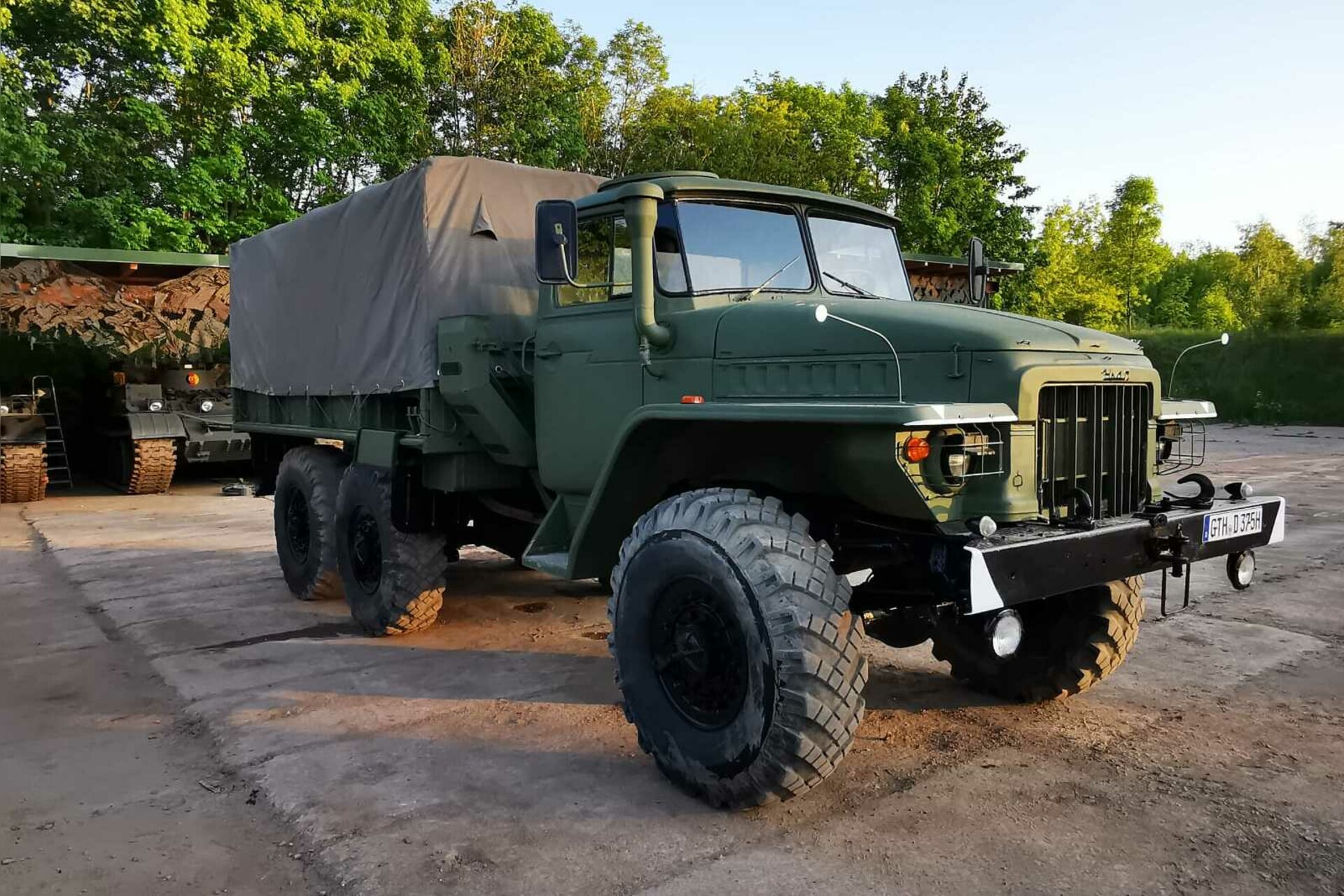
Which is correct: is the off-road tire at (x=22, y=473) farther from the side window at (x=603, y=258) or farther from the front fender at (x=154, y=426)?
the side window at (x=603, y=258)

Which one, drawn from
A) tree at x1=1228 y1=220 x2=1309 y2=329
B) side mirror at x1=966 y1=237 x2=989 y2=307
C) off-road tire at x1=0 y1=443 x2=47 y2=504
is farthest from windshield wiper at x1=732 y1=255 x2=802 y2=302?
tree at x1=1228 y1=220 x2=1309 y2=329

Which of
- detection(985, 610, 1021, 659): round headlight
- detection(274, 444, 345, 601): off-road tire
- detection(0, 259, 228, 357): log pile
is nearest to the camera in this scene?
detection(985, 610, 1021, 659): round headlight

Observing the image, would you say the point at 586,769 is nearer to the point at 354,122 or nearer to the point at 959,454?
the point at 959,454

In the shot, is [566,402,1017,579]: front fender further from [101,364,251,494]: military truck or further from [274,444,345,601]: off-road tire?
[101,364,251,494]: military truck

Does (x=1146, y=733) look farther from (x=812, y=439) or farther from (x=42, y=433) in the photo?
(x=42, y=433)

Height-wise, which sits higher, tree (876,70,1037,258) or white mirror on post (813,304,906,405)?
tree (876,70,1037,258)

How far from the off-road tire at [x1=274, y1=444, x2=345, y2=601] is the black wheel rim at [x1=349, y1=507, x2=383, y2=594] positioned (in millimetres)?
302

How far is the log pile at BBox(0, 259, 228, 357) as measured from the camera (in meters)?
13.6

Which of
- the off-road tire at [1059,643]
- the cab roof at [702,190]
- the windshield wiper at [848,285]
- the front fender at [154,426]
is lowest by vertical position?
the off-road tire at [1059,643]

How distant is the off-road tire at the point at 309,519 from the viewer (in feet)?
22.4

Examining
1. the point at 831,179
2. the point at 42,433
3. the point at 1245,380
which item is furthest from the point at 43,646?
the point at 1245,380

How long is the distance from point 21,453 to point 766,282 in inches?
491

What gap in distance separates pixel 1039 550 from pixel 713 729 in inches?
51.2

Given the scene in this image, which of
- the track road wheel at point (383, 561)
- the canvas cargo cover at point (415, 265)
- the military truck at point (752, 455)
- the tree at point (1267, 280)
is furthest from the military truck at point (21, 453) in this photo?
the tree at point (1267, 280)
